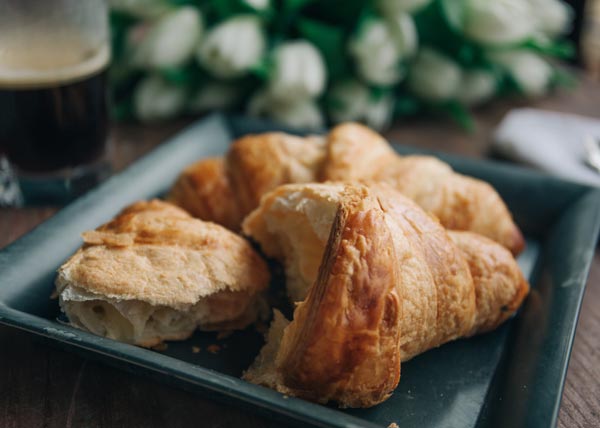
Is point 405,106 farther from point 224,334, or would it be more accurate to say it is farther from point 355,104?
point 224,334

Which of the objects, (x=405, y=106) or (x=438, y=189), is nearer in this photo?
(x=438, y=189)

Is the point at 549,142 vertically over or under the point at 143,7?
under

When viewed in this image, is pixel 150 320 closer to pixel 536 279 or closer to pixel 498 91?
pixel 536 279

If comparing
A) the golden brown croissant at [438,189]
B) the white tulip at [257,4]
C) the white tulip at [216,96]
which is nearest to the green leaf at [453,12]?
Result: the white tulip at [257,4]

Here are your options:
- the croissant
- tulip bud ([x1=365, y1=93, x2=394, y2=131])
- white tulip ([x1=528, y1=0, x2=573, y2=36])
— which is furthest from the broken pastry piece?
white tulip ([x1=528, y1=0, x2=573, y2=36])

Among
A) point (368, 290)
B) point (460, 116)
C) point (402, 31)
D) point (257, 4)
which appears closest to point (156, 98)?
point (257, 4)

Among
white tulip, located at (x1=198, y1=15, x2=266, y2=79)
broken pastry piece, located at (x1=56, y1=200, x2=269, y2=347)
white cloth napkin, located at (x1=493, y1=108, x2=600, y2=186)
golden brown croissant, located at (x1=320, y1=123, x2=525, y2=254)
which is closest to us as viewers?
broken pastry piece, located at (x1=56, y1=200, x2=269, y2=347)

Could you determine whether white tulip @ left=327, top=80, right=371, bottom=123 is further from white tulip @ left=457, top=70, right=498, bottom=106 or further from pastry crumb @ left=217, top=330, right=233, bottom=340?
pastry crumb @ left=217, top=330, right=233, bottom=340
